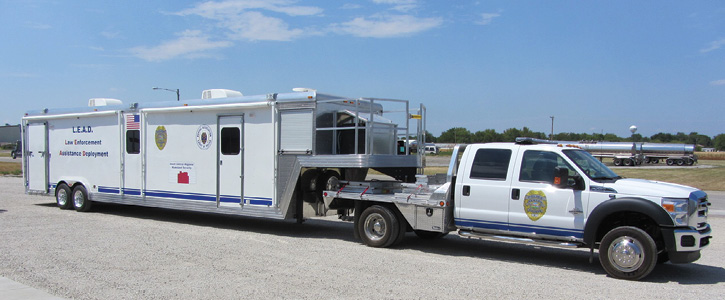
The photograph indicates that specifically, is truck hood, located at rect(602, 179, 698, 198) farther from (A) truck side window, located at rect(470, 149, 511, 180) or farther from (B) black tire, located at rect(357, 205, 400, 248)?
(B) black tire, located at rect(357, 205, 400, 248)

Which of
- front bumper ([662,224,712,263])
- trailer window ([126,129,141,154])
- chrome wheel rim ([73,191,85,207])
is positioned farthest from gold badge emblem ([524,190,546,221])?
chrome wheel rim ([73,191,85,207])

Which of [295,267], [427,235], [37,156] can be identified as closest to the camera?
[295,267]

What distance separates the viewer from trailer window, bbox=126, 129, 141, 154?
13359 mm

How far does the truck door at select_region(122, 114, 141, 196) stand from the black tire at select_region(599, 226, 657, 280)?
10.3 metres

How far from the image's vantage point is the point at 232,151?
11.7 m

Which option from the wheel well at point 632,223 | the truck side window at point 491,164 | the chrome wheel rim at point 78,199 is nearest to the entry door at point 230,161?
the truck side window at point 491,164

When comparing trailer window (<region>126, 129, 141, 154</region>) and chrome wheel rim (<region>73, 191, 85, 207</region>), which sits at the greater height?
trailer window (<region>126, 129, 141, 154</region>)

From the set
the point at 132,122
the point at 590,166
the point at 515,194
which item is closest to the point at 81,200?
the point at 132,122

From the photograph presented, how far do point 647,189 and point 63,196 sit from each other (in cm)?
1412

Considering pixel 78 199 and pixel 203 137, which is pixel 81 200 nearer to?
pixel 78 199

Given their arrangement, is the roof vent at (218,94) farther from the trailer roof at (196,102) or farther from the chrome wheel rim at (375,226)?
the chrome wheel rim at (375,226)


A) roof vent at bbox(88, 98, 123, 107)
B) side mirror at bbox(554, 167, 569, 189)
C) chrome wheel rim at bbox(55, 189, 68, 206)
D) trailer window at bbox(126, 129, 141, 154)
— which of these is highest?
roof vent at bbox(88, 98, 123, 107)

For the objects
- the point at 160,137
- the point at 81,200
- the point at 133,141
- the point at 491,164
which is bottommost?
the point at 81,200

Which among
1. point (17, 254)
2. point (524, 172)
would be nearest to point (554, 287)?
point (524, 172)
